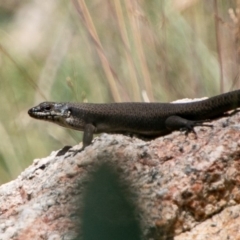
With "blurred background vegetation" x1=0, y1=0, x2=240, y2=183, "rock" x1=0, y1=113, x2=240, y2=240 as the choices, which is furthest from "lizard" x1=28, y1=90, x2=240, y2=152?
"rock" x1=0, y1=113, x2=240, y2=240

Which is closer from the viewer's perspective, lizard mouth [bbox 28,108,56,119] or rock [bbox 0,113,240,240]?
rock [bbox 0,113,240,240]

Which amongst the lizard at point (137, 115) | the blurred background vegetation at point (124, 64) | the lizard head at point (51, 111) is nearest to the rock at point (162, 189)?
the lizard at point (137, 115)

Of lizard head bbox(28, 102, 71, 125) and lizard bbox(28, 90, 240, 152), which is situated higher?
lizard head bbox(28, 102, 71, 125)

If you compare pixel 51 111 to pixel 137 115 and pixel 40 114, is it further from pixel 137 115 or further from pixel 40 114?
pixel 137 115

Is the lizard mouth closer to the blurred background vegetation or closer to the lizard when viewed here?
the lizard

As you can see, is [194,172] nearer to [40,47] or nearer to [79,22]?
[79,22]

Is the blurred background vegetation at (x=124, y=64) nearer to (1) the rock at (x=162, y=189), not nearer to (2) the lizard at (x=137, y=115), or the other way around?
(2) the lizard at (x=137, y=115)

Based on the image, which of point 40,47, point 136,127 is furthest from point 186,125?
point 40,47

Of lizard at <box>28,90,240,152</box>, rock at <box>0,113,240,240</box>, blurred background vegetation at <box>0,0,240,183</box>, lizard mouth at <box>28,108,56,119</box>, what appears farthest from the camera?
lizard mouth at <box>28,108,56,119</box>
